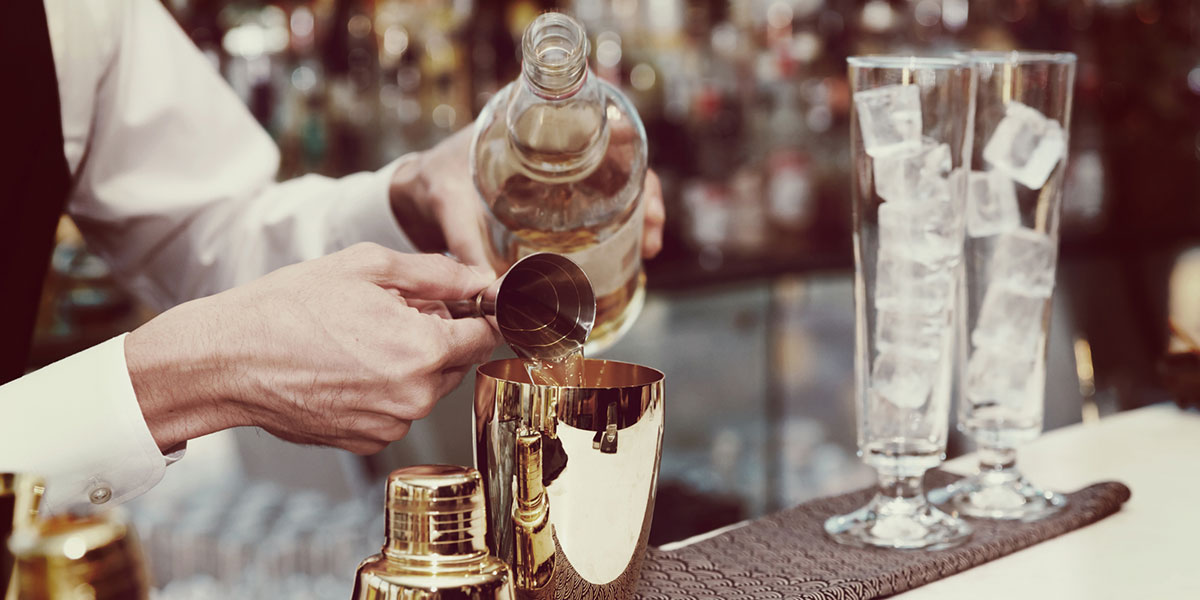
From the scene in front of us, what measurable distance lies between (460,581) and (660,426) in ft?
0.58

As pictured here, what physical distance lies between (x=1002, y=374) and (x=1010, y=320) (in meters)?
0.04

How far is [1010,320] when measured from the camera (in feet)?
3.25

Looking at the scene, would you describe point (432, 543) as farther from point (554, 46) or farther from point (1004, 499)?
point (1004, 499)

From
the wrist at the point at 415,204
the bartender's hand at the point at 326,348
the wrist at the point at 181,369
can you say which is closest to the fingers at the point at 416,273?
the bartender's hand at the point at 326,348

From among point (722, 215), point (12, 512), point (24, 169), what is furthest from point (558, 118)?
point (722, 215)

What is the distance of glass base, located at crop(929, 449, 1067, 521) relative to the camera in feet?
3.28

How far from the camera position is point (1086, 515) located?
3.25ft

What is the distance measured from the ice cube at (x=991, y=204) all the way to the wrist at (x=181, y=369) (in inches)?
22.5

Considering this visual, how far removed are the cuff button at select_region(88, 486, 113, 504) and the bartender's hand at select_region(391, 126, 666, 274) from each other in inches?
12.6

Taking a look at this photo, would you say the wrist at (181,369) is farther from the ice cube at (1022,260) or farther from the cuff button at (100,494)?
the ice cube at (1022,260)

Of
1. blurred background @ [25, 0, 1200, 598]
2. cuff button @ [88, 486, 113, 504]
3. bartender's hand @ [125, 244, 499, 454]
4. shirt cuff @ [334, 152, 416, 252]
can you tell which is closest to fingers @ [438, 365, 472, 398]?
bartender's hand @ [125, 244, 499, 454]

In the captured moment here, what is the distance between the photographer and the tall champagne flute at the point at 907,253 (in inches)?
35.2

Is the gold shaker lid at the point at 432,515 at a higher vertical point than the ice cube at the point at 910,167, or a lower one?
lower

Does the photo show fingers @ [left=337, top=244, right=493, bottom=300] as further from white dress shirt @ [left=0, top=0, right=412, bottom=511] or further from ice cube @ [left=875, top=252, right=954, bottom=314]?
white dress shirt @ [left=0, top=0, right=412, bottom=511]
